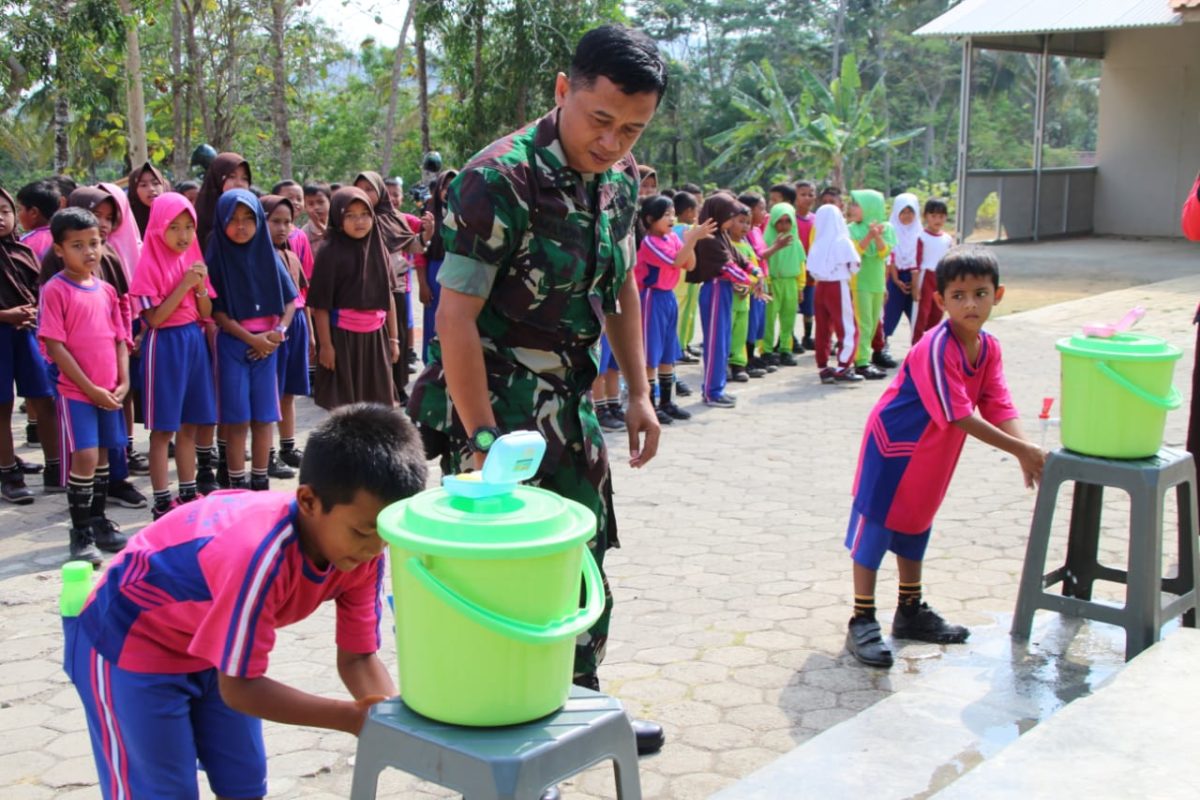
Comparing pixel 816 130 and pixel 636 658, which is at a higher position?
pixel 816 130

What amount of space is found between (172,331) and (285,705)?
4.03 meters

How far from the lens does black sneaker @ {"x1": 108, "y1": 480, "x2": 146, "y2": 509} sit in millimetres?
6160

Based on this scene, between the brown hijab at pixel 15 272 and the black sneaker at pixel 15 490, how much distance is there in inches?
35.7

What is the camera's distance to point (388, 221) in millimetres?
8633

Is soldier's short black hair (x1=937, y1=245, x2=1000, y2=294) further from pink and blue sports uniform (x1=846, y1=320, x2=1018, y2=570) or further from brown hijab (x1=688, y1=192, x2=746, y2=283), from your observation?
brown hijab (x1=688, y1=192, x2=746, y2=283)

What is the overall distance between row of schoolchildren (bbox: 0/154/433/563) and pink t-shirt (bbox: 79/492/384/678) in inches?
123

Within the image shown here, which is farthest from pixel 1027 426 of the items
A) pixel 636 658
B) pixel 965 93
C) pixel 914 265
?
pixel 965 93

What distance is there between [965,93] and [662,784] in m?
16.9

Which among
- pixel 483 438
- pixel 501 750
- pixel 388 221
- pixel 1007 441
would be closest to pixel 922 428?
pixel 1007 441

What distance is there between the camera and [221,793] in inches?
98.4

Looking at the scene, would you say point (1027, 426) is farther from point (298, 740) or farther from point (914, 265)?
point (298, 740)

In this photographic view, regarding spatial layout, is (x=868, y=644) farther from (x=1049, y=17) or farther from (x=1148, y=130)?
(x=1148, y=130)

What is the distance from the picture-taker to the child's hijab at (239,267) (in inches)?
234

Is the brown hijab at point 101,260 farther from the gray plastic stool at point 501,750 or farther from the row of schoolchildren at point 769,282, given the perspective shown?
the gray plastic stool at point 501,750
